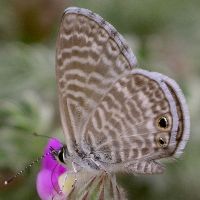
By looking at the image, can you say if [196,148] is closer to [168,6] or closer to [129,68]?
[168,6]

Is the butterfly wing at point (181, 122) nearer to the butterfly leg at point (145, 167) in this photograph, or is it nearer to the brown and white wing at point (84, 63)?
the butterfly leg at point (145, 167)

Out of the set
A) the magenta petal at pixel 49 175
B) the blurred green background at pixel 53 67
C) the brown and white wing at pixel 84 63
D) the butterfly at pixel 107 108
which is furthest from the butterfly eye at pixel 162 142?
the blurred green background at pixel 53 67

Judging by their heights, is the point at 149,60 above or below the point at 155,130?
above

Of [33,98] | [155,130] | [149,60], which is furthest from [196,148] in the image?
[155,130]

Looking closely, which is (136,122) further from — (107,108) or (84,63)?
(84,63)

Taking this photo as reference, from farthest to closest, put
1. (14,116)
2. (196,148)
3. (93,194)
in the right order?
(196,148) → (14,116) → (93,194)

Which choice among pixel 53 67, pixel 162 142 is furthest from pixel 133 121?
pixel 53 67

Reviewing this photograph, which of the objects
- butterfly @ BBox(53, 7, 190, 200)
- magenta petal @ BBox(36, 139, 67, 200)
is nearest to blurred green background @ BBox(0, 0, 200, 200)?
magenta petal @ BBox(36, 139, 67, 200)

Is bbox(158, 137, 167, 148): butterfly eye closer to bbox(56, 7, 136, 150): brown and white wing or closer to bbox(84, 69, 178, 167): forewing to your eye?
bbox(84, 69, 178, 167): forewing
